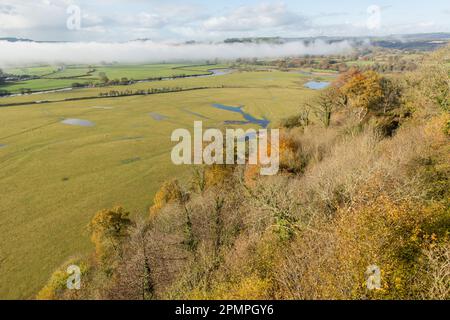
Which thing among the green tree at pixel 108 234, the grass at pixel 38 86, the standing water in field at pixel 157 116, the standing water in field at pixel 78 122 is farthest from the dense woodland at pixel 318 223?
the grass at pixel 38 86

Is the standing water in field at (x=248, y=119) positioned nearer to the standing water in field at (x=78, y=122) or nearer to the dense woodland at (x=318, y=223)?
the dense woodland at (x=318, y=223)

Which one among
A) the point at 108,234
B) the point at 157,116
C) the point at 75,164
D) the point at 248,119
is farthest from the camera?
the point at 157,116

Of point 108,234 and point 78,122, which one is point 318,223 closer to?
point 108,234

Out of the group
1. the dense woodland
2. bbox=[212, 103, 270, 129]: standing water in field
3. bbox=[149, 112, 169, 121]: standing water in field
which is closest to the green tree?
the dense woodland

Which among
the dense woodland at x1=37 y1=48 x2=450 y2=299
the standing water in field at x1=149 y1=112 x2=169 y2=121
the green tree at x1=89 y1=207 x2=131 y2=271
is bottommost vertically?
the green tree at x1=89 y1=207 x2=131 y2=271

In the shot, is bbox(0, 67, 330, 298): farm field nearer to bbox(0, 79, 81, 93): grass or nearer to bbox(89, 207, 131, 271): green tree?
bbox(89, 207, 131, 271): green tree

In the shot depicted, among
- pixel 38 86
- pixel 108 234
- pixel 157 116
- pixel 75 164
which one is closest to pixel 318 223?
pixel 108 234
